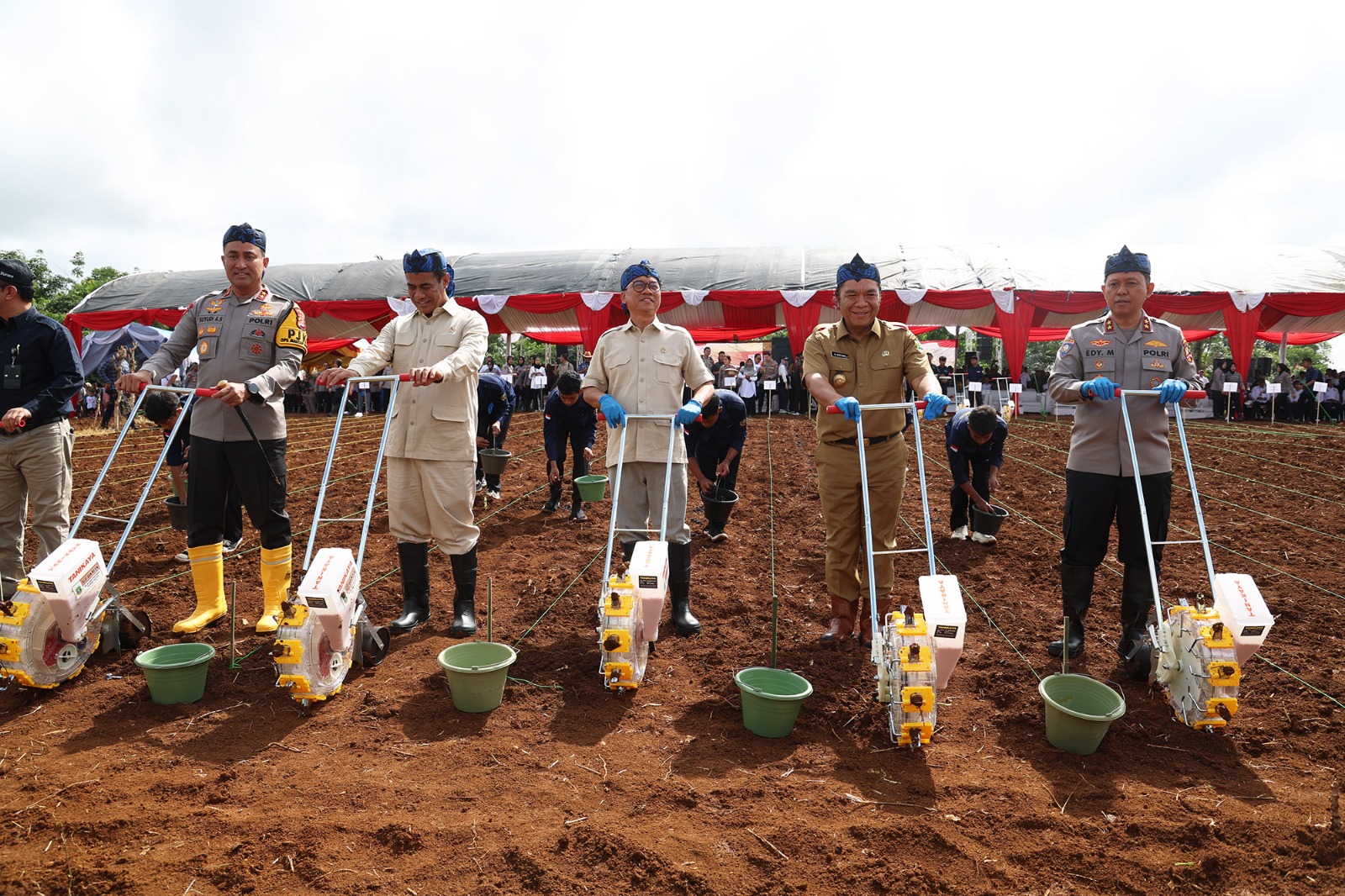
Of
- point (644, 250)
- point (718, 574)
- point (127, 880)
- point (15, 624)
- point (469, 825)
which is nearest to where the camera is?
point (127, 880)

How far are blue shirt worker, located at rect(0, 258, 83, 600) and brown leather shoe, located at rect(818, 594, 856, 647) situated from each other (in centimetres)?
407

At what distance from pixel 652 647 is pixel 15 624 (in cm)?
286

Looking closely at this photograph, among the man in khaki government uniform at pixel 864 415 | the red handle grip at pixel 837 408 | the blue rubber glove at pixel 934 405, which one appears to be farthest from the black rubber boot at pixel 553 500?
the blue rubber glove at pixel 934 405

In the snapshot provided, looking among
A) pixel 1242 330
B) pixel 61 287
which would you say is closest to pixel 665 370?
pixel 1242 330

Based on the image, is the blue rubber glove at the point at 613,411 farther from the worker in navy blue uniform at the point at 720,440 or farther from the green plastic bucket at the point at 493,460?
the green plastic bucket at the point at 493,460

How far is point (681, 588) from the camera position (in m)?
4.36

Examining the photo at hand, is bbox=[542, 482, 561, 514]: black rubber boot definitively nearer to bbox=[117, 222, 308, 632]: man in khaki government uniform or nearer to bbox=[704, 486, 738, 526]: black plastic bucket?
bbox=[704, 486, 738, 526]: black plastic bucket

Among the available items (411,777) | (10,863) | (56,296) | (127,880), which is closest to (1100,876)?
(411,777)

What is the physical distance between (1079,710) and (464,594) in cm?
308

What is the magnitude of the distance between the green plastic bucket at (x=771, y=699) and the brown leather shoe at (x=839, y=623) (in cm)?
87

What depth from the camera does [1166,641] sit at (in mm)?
3385

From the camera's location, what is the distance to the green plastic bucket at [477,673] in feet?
10.7

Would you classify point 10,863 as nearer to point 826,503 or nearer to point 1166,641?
point 826,503

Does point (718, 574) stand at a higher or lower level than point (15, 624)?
lower
